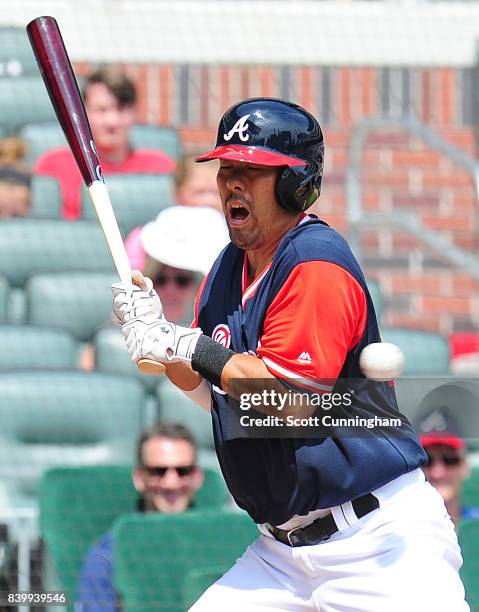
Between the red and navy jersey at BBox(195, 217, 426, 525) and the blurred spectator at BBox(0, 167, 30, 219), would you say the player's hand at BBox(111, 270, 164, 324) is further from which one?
the blurred spectator at BBox(0, 167, 30, 219)

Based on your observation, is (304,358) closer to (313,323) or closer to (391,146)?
(313,323)

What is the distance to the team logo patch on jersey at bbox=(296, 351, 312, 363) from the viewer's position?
7.20ft

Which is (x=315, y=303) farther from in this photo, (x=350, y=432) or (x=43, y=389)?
(x=43, y=389)

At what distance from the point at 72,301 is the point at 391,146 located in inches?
75.2

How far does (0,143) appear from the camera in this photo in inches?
203

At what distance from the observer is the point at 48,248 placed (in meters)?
4.77

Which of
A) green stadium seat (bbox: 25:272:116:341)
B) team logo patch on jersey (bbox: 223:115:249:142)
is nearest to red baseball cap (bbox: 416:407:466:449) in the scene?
team logo patch on jersey (bbox: 223:115:249:142)

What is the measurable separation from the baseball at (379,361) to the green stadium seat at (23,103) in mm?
3504

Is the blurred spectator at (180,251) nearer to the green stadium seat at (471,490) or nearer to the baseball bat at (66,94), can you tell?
the green stadium seat at (471,490)

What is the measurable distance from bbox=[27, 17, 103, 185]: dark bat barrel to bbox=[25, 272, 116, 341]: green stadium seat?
1.92 metres

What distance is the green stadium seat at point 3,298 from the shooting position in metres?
4.52

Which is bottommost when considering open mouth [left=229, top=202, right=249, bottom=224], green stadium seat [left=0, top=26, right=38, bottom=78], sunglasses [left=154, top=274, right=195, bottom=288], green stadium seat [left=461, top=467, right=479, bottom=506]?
green stadium seat [left=461, top=467, right=479, bottom=506]

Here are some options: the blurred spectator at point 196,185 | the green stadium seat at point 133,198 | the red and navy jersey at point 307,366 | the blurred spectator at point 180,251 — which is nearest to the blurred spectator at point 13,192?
the green stadium seat at point 133,198

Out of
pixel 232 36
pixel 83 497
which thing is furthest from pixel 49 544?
pixel 232 36
